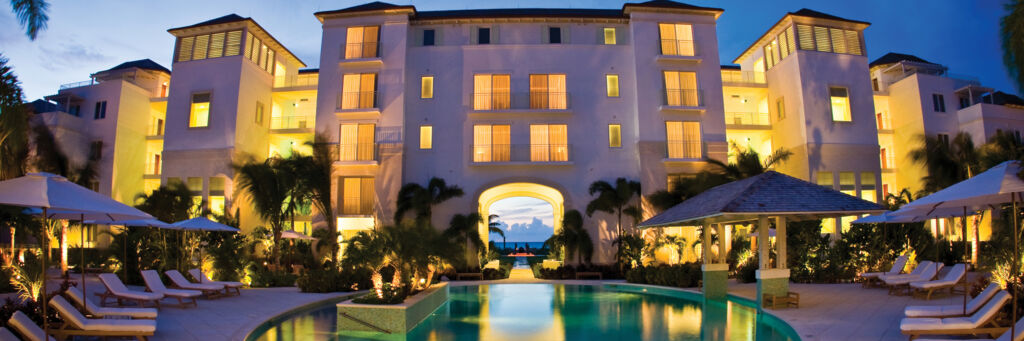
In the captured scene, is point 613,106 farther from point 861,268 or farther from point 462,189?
point 861,268

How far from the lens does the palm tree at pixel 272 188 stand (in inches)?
928

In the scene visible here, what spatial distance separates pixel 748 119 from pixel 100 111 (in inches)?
1263

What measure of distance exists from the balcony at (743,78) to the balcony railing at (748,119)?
5.13 ft

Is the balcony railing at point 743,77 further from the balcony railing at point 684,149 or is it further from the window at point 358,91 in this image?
the window at point 358,91

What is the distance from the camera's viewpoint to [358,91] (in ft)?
89.2

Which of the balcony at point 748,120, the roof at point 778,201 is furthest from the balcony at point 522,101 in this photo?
the roof at point 778,201

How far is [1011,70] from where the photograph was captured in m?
8.11

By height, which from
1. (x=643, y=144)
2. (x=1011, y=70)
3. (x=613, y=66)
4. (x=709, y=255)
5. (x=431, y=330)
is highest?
(x=613, y=66)

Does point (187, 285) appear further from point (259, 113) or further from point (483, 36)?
point (483, 36)

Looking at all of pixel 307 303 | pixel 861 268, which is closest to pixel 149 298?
pixel 307 303

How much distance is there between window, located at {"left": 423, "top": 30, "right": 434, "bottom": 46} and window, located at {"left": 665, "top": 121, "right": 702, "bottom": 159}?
36.5ft

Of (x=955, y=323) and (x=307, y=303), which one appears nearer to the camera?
(x=955, y=323)

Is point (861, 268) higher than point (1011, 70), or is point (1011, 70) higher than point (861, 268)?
point (1011, 70)

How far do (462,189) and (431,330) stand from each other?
1448cm
